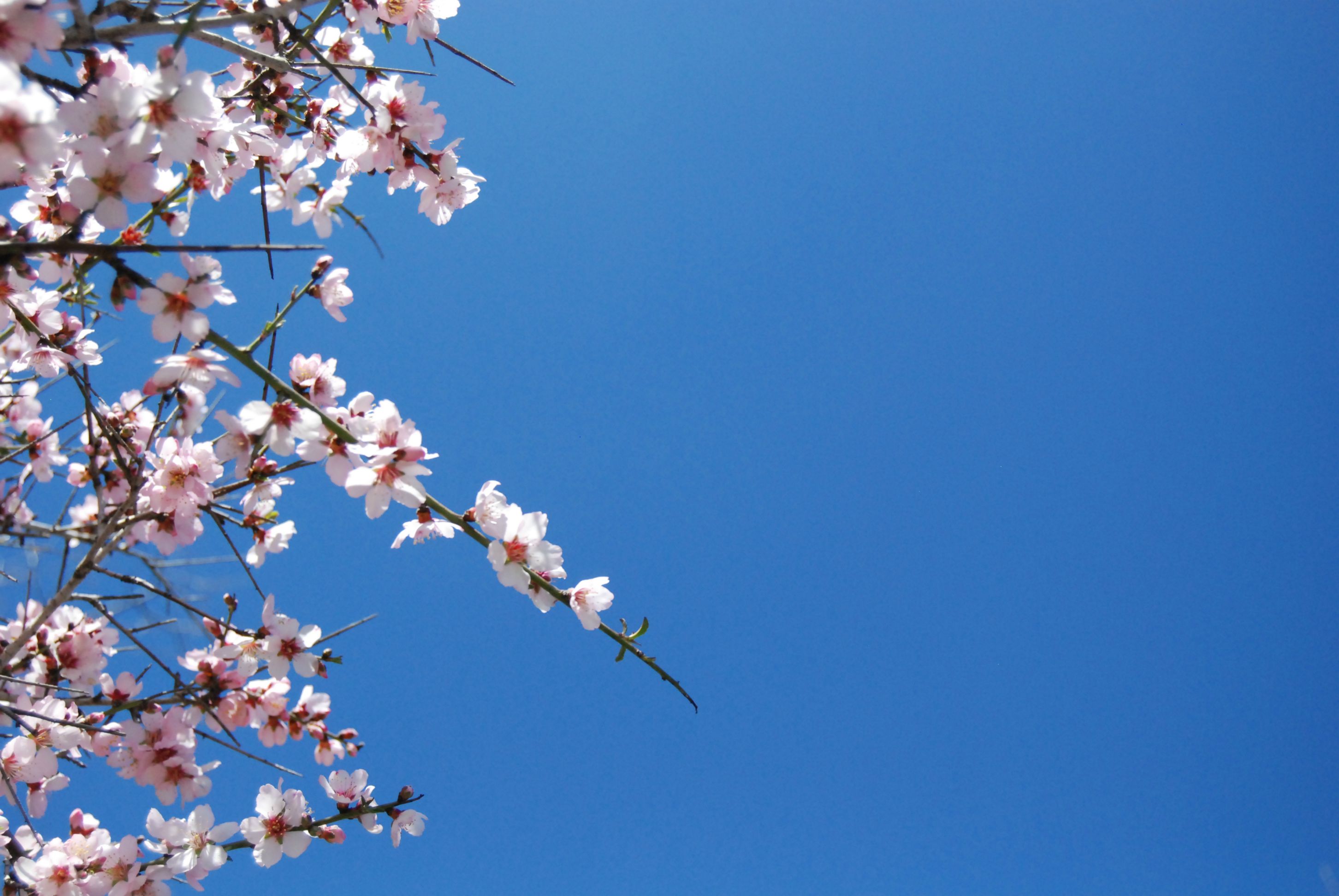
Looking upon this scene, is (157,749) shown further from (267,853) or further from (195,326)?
(195,326)

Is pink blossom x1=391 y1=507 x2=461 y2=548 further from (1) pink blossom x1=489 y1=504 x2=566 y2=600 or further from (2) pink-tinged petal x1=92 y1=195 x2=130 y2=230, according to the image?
(2) pink-tinged petal x1=92 y1=195 x2=130 y2=230

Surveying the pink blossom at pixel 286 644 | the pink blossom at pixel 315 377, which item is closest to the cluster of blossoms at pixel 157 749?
the pink blossom at pixel 286 644

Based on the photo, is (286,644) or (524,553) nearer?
(524,553)

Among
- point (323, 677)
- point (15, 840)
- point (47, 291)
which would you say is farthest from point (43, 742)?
point (47, 291)

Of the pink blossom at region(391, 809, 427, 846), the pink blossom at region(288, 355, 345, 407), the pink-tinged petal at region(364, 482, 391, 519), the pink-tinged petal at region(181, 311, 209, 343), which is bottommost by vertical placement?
the pink blossom at region(391, 809, 427, 846)

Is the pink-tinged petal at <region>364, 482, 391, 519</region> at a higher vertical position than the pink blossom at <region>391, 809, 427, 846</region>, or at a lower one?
higher

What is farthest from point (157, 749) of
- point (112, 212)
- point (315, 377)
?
point (112, 212)

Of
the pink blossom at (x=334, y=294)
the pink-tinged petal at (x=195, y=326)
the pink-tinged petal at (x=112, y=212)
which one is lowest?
the pink-tinged petal at (x=195, y=326)

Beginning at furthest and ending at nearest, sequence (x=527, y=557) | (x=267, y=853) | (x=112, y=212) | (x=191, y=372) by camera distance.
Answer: (x=267, y=853) → (x=527, y=557) → (x=191, y=372) → (x=112, y=212)

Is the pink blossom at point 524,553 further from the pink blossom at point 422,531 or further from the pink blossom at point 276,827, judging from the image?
the pink blossom at point 276,827

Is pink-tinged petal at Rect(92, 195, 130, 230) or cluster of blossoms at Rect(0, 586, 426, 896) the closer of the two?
pink-tinged petal at Rect(92, 195, 130, 230)

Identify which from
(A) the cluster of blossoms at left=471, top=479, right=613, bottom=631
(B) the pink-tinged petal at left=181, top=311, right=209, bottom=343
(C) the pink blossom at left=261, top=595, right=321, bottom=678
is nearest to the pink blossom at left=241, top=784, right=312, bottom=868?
(C) the pink blossom at left=261, top=595, right=321, bottom=678

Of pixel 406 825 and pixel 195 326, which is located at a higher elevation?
pixel 195 326

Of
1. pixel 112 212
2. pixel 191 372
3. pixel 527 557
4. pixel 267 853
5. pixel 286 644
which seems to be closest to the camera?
pixel 112 212
